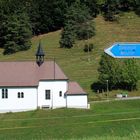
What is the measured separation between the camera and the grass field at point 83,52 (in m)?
83.4

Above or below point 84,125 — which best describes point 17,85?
above

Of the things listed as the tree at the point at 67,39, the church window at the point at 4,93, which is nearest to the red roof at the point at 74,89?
the church window at the point at 4,93

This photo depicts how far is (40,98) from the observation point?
64.7m

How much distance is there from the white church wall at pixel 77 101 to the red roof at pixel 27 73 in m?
3.05

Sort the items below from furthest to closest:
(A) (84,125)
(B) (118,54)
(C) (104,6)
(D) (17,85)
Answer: (C) (104,6), (D) (17,85), (A) (84,125), (B) (118,54)

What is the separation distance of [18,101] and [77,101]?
706 cm

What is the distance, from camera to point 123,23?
360ft

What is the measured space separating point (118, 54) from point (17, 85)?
175ft

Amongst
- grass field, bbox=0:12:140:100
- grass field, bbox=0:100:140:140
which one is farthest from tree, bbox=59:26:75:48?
grass field, bbox=0:100:140:140

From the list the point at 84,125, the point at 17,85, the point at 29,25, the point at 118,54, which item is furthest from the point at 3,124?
the point at 29,25

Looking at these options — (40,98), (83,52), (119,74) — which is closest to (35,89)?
(40,98)

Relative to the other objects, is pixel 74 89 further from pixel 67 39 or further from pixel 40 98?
pixel 67 39

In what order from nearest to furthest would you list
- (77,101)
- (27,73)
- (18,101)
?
(18,101) < (77,101) < (27,73)

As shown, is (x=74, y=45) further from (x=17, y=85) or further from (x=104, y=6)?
(x=17, y=85)
